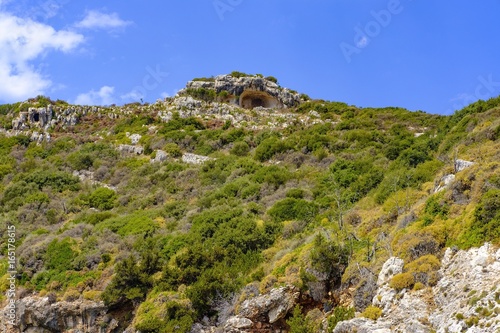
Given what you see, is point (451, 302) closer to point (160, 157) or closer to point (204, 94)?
point (160, 157)

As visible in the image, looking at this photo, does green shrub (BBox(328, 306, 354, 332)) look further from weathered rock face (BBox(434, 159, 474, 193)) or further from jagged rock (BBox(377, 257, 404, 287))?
weathered rock face (BBox(434, 159, 474, 193))

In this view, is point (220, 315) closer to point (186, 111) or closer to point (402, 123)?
point (402, 123)

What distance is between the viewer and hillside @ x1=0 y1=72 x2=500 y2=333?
48.2 feet

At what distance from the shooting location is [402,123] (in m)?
47.0

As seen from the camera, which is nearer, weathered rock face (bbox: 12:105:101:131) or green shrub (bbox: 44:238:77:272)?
green shrub (bbox: 44:238:77:272)

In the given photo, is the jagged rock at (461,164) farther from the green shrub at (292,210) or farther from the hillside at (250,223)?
the green shrub at (292,210)

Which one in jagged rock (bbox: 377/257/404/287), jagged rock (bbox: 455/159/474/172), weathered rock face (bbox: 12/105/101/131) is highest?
weathered rock face (bbox: 12/105/101/131)

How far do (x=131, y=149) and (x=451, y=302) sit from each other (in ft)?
126

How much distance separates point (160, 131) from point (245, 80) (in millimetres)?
15296

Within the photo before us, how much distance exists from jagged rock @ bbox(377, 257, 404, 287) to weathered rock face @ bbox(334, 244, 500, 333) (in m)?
0.30

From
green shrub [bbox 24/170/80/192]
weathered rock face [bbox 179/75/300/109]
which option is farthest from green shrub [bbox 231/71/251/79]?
green shrub [bbox 24/170/80/192]

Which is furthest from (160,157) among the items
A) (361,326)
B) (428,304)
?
(428,304)

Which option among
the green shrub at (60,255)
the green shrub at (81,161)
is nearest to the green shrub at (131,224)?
the green shrub at (60,255)

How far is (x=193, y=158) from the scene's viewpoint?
42094 mm
